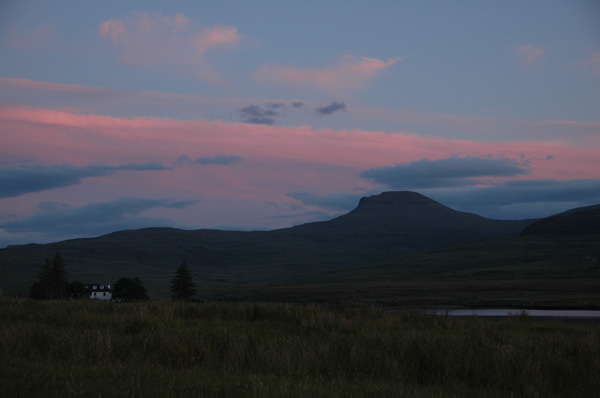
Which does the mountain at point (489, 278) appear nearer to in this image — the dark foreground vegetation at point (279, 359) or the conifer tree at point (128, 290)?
the dark foreground vegetation at point (279, 359)

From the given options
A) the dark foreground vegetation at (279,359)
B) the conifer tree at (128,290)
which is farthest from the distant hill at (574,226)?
the dark foreground vegetation at (279,359)

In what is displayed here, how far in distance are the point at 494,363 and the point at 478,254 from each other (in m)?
158

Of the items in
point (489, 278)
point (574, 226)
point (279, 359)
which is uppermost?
point (574, 226)

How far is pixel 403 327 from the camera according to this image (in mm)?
16406

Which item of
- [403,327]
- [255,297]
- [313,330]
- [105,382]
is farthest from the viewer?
[255,297]

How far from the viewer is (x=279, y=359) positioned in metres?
11.1

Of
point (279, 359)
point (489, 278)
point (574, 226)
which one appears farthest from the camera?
point (574, 226)

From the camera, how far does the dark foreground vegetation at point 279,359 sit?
8969 mm

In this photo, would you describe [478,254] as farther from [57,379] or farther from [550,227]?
[57,379]

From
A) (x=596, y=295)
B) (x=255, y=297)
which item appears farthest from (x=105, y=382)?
(x=255, y=297)

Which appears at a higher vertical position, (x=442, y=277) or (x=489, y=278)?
(x=489, y=278)

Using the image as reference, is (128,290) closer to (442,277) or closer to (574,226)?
(442,277)

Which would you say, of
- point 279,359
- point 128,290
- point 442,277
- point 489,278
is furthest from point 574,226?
point 279,359

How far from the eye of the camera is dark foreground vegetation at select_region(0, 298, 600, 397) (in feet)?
29.4
